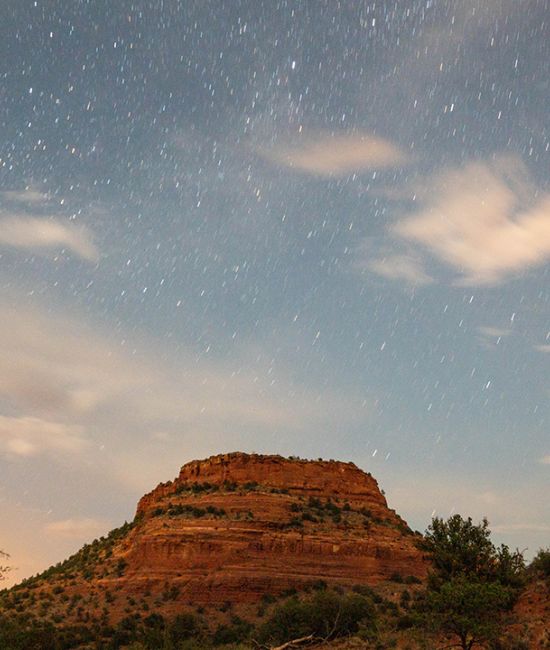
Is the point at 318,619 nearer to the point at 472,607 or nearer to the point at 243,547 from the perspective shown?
the point at 243,547

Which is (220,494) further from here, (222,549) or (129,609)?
(129,609)

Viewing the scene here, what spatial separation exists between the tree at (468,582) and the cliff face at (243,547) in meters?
25.2

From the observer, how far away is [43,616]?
56.9m

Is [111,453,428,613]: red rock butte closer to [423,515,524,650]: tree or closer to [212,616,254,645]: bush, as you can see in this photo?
[212,616,254,645]: bush

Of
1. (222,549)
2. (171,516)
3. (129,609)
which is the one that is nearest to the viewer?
(129,609)

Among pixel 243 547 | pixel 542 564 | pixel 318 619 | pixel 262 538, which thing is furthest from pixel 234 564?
pixel 542 564

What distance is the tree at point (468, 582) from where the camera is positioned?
3231 cm

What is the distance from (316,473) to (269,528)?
1412 centimetres

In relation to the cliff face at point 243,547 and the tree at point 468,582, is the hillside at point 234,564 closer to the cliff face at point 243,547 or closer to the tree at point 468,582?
the cliff face at point 243,547

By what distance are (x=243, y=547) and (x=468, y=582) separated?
3280cm

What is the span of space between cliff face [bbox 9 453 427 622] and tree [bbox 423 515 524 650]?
25202 mm

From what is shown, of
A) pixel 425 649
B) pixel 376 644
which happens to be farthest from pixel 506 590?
pixel 376 644

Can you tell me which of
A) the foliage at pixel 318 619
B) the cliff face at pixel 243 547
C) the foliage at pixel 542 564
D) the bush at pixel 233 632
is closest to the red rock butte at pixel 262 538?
the cliff face at pixel 243 547

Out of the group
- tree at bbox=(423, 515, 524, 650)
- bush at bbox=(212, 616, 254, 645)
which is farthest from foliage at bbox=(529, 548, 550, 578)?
bush at bbox=(212, 616, 254, 645)
